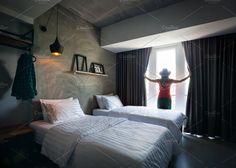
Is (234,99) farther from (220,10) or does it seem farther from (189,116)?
(220,10)

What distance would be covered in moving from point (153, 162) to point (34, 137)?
1.66 m

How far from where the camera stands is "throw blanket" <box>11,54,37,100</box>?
1795mm

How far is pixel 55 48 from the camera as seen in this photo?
84.6 inches

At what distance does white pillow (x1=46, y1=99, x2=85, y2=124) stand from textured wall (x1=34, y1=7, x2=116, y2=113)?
0.35m

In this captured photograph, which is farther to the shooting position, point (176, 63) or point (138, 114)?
point (176, 63)

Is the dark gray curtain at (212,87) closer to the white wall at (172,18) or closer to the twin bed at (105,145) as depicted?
the white wall at (172,18)

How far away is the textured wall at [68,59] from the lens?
88.7 inches

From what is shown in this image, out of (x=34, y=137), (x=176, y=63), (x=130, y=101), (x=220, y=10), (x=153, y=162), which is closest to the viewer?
(x=153, y=162)

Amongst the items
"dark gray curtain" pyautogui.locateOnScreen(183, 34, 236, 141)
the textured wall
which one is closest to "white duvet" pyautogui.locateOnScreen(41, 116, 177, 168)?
the textured wall

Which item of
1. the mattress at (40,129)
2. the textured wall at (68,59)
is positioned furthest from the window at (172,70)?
the mattress at (40,129)

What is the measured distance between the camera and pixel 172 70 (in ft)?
11.3

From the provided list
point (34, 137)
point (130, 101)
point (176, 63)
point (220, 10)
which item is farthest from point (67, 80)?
point (220, 10)

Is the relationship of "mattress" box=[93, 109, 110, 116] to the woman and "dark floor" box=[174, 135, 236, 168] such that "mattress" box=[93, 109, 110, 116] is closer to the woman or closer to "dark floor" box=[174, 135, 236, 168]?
the woman

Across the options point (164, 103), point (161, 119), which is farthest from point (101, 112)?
point (164, 103)
